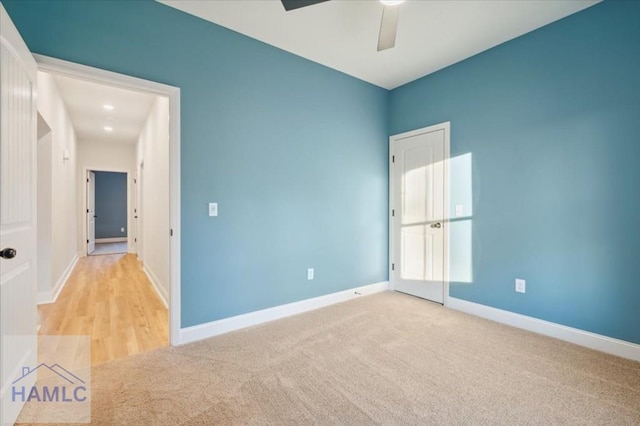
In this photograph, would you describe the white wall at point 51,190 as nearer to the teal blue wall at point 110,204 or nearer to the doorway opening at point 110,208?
the doorway opening at point 110,208

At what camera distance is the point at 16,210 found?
1589 millimetres

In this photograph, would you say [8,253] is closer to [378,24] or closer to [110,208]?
[378,24]

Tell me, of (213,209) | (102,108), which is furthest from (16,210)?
(102,108)

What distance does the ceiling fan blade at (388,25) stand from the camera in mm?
1934

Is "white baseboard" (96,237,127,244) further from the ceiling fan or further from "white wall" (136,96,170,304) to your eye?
the ceiling fan

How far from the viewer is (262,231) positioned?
293cm

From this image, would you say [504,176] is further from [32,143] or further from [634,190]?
[32,143]

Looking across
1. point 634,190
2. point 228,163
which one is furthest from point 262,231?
point 634,190

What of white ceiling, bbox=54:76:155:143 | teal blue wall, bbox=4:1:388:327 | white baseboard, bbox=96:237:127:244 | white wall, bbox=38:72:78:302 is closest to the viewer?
teal blue wall, bbox=4:1:388:327

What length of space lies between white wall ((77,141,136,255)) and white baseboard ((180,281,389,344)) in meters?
5.95

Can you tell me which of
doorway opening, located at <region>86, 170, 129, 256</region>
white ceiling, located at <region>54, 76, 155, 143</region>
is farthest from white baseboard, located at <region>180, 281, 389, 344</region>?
doorway opening, located at <region>86, 170, 129, 256</region>

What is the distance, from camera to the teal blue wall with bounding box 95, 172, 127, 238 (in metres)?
9.33

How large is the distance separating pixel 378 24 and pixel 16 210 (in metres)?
2.90

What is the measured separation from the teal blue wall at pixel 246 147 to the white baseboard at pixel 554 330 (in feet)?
4.10
